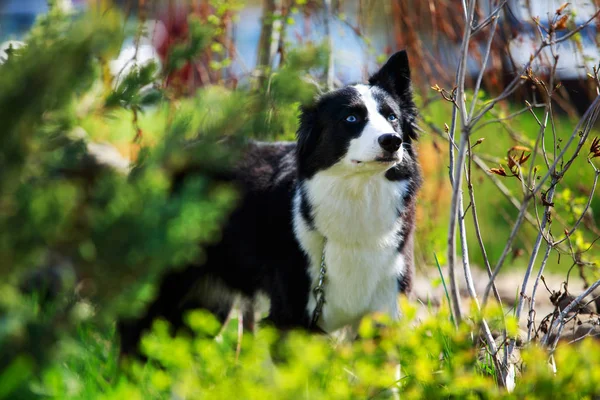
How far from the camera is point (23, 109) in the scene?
138 centimetres

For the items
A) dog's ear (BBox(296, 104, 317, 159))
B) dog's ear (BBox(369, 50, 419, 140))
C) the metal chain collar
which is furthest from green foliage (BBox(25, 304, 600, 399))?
dog's ear (BBox(369, 50, 419, 140))

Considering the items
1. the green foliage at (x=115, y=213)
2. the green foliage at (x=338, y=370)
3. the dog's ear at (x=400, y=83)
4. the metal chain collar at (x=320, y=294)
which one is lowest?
the metal chain collar at (x=320, y=294)

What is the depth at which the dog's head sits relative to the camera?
2951 mm

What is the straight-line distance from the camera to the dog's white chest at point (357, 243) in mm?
3242

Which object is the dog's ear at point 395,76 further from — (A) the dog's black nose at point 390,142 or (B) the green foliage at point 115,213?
(B) the green foliage at point 115,213

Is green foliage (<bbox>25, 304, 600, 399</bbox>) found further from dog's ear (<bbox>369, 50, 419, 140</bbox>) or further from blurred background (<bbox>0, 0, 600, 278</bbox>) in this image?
blurred background (<bbox>0, 0, 600, 278</bbox>)

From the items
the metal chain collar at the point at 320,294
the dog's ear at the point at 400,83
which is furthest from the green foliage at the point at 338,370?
the dog's ear at the point at 400,83

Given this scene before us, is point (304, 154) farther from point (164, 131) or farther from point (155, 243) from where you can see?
point (155, 243)

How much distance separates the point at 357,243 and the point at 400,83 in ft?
2.74

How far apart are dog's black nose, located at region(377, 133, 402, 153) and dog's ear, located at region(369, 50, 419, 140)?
1.54ft

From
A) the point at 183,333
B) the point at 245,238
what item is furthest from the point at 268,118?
the point at 183,333

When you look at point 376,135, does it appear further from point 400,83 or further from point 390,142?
point 400,83

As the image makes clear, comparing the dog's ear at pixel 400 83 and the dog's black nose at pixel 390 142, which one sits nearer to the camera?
the dog's black nose at pixel 390 142

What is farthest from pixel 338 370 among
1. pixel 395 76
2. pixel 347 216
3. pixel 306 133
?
pixel 395 76
